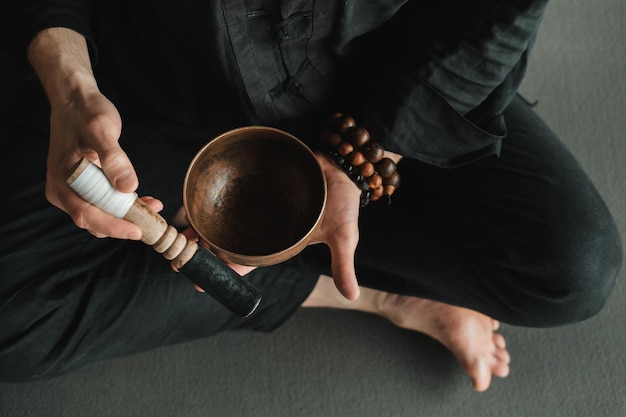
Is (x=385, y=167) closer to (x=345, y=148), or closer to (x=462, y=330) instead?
(x=345, y=148)

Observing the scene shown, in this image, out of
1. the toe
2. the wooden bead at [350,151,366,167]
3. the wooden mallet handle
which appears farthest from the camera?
the toe

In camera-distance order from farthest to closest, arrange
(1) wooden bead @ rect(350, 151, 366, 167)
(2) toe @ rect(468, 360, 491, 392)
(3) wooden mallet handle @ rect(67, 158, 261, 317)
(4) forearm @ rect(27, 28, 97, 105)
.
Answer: (2) toe @ rect(468, 360, 491, 392) < (1) wooden bead @ rect(350, 151, 366, 167) < (4) forearm @ rect(27, 28, 97, 105) < (3) wooden mallet handle @ rect(67, 158, 261, 317)

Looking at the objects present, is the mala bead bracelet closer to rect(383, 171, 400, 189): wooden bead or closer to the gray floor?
rect(383, 171, 400, 189): wooden bead

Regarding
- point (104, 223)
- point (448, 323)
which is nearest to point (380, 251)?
point (448, 323)

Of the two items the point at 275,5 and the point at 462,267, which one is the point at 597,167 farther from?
the point at 275,5

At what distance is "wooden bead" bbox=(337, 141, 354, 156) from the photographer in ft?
2.68

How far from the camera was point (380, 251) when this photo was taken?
0.96 metres

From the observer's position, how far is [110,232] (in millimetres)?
633

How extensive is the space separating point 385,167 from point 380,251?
19 centimetres

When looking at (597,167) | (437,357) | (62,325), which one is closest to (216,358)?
(62,325)

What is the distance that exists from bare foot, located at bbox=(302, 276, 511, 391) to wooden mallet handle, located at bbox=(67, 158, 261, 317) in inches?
16.9

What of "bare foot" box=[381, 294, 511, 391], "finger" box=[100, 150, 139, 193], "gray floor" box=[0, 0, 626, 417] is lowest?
"gray floor" box=[0, 0, 626, 417]

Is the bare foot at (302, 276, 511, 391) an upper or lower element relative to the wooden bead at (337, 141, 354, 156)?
lower

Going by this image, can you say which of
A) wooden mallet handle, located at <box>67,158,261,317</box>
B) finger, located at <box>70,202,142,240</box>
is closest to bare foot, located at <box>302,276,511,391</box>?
wooden mallet handle, located at <box>67,158,261,317</box>
